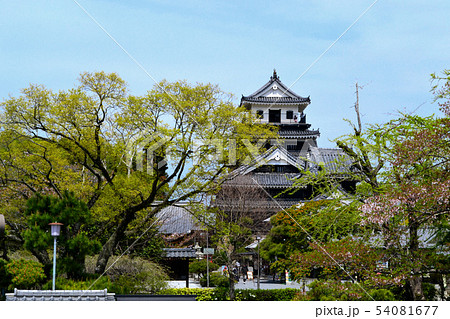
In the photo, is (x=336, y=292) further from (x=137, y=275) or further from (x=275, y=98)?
(x=275, y=98)

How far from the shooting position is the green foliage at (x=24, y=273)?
11195 mm

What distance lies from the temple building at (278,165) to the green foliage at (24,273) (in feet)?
19.9

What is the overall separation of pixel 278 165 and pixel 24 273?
59.8ft

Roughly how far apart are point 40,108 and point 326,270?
9366 millimetres

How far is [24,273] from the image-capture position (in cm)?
1129

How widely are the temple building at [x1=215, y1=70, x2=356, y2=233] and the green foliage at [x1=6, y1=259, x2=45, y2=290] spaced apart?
19.9ft

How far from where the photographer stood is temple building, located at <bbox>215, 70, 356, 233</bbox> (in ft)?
63.0

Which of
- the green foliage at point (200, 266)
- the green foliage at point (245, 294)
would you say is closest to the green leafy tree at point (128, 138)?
the green foliage at point (245, 294)

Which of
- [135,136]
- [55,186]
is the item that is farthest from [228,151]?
[55,186]

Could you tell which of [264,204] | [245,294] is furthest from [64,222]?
[264,204]

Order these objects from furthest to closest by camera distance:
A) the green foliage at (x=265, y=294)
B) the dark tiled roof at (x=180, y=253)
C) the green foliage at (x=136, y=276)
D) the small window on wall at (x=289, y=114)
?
the small window on wall at (x=289, y=114) → the dark tiled roof at (x=180, y=253) → the green foliage at (x=136, y=276) → the green foliage at (x=265, y=294)

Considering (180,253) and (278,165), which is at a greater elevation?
(278,165)

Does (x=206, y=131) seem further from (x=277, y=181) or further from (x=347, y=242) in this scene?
(x=277, y=181)

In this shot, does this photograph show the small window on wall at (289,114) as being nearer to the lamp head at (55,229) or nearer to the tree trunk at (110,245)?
the tree trunk at (110,245)
